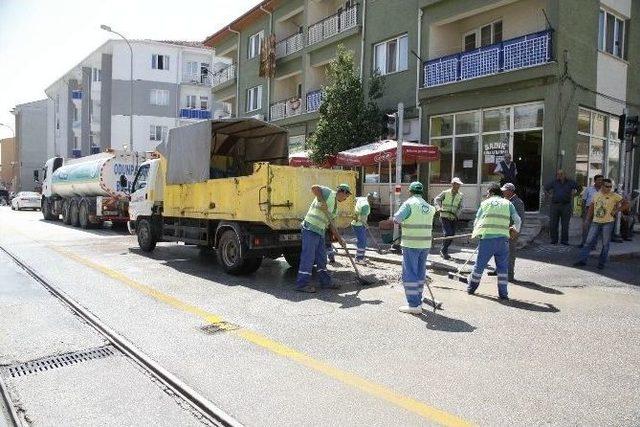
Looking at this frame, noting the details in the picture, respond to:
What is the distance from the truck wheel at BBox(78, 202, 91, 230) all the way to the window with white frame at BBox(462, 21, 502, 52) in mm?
15173

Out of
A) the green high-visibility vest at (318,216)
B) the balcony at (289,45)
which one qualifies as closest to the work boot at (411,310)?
the green high-visibility vest at (318,216)

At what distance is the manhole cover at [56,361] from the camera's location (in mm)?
4562

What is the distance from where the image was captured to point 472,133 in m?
16.2

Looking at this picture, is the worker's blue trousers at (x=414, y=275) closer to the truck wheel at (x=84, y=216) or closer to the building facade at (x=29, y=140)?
the truck wheel at (x=84, y=216)

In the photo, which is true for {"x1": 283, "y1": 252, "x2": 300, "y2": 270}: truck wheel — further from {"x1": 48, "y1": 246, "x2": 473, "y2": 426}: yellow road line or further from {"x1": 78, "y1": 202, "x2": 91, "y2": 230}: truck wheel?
{"x1": 78, "y1": 202, "x2": 91, "y2": 230}: truck wheel

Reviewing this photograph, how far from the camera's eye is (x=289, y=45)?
2572 cm

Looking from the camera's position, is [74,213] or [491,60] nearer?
[491,60]

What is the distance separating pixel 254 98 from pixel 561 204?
2028cm

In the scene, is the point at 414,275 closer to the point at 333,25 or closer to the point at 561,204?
the point at 561,204

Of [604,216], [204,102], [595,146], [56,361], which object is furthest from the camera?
[204,102]

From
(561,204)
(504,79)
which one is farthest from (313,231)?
(504,79)

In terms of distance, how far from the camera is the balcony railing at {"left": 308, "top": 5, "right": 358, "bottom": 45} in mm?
21547

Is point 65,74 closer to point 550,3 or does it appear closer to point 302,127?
point 302,127

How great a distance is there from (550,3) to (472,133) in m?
4.09
